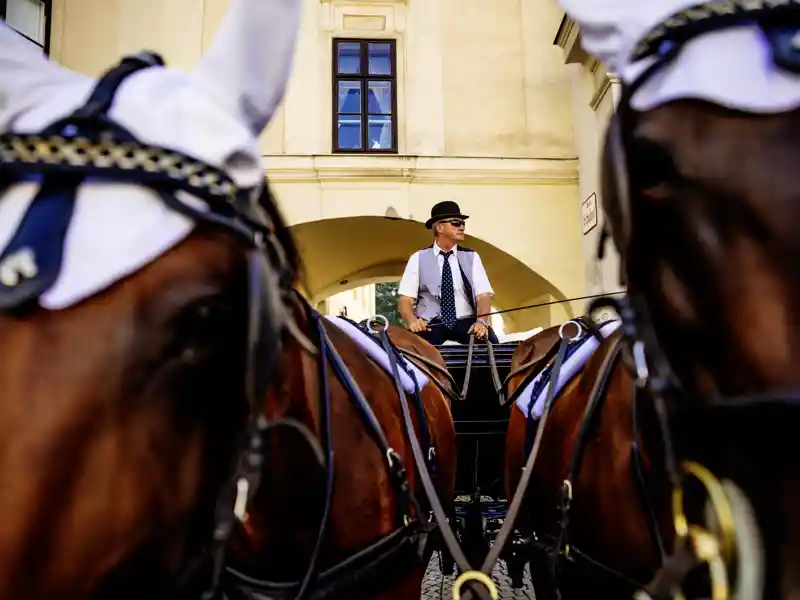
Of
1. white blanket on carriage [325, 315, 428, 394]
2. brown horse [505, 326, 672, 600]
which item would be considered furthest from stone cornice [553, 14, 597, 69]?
white blanket on carriage [325, 315, 428, 394]

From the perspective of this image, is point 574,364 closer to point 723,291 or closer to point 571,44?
point 723,291

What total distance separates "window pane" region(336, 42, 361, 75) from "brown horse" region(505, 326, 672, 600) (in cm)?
658

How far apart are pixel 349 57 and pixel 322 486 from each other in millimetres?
7376

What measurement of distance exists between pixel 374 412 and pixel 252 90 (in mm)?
983

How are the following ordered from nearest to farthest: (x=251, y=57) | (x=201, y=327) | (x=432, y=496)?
(x=201, y=327) → (x=251, y=57) → (x=432, y=496)

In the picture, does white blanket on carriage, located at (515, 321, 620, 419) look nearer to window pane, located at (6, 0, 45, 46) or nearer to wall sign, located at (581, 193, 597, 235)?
wall sign, located at (581, 193, 597, 235)

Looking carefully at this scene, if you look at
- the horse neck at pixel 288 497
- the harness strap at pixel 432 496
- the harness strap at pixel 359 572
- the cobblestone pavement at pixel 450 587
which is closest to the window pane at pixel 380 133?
the cobblestone pavement at pixel 450 587

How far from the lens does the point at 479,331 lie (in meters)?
4.02

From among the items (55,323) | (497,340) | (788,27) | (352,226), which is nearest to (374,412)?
(55,323)

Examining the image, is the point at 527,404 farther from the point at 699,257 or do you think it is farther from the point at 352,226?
the point at 352,226

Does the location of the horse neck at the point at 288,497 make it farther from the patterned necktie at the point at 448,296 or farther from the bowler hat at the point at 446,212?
the bowler hat at the point at 446,212

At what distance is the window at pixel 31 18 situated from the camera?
7.49 metres

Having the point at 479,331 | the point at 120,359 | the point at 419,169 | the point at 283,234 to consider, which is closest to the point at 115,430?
the point at 120,359

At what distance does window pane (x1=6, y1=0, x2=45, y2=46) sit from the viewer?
7495mm
